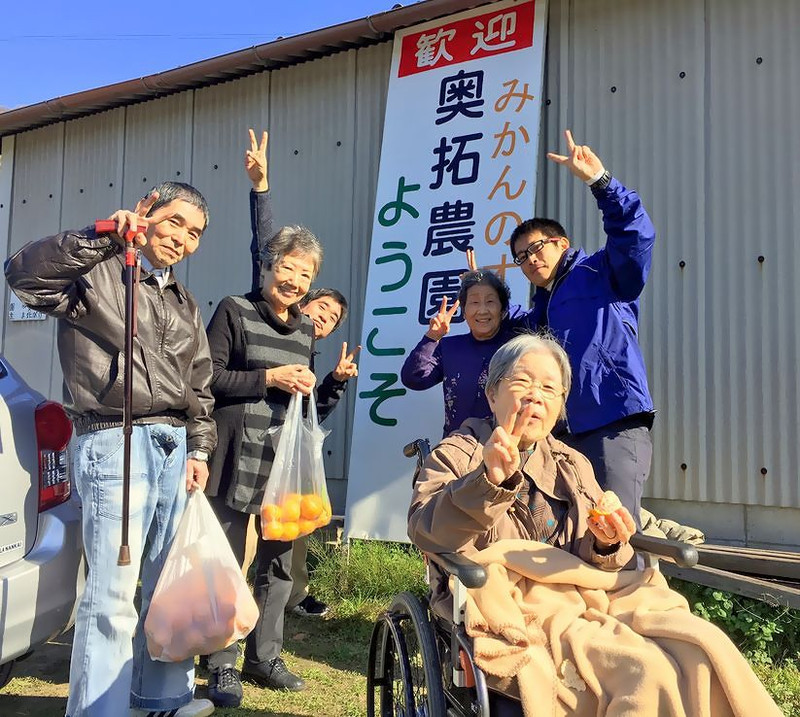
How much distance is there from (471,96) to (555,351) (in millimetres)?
3220

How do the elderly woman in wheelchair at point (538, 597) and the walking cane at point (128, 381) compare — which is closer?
the elderly woman in wheelchair at point (538, 597)

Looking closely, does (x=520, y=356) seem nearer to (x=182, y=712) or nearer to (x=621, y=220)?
(x=621, y=220)

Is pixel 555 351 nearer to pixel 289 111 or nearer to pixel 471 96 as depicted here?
pixel 471 96

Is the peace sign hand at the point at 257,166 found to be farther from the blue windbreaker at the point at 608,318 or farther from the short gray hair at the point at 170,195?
the blue windbreaker at the point at 608,318

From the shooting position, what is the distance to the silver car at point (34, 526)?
8.16ft

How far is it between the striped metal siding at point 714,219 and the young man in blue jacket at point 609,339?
1666 mm

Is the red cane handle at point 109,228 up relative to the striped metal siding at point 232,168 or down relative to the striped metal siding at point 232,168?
down

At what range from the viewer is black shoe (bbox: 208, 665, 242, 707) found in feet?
10.3

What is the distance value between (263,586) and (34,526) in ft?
3.67

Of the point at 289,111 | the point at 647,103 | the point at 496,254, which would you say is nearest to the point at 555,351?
the point at 496,254

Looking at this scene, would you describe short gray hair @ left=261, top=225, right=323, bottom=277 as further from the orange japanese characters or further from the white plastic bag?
the white plastic bag

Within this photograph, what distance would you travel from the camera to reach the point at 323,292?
384 cm

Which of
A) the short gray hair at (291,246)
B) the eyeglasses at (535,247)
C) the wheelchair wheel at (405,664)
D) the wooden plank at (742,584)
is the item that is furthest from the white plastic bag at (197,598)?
the wooden plank at (742,584)

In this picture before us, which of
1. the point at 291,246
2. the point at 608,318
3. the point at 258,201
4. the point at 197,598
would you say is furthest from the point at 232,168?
the point at 197,598
